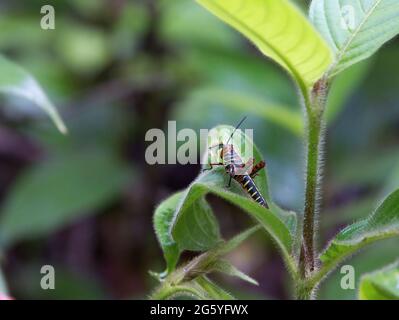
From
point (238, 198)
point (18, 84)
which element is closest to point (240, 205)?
point (238, 198)

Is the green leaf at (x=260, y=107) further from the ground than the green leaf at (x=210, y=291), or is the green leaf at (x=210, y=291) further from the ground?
the green leaf at (x=260, y=107)

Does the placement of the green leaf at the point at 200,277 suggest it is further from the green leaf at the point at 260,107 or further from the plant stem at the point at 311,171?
the green leaf at the point at 260,107

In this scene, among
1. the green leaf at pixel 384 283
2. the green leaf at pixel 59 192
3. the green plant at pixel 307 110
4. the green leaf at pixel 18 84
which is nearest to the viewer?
the green leaf at pixel 384 283

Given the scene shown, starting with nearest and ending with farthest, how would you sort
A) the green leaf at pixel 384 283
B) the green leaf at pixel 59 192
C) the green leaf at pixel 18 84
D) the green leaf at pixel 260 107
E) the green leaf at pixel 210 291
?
1. the green leaf at pixel 384 283
2. the green leaf at pixel 210 291
3. the green leaf at pixel 18 84
4. the green leaf at pixel 260 107
5. the green leaf at pixel 59 192

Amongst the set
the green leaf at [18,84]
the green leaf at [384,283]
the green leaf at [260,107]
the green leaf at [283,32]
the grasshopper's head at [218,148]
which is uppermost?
the green leaf at [260,107]

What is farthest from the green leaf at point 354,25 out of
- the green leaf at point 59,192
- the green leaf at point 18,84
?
the green leaf at point 59,192
